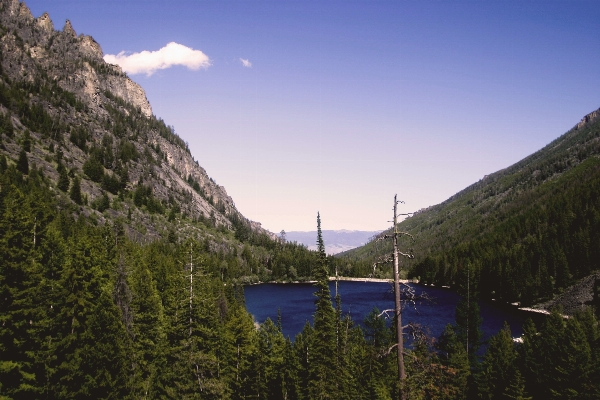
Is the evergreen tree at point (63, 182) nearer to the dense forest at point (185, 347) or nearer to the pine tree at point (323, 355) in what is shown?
the dense forest at point (185, 347)

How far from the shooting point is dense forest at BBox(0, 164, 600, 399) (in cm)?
2662

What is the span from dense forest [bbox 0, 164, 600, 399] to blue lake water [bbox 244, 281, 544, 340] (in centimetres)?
2687

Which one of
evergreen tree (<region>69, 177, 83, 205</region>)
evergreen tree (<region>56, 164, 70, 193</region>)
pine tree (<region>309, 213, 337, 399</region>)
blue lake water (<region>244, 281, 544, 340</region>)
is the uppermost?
evergreen tree (<region>56, 164, 70, 193</region>)

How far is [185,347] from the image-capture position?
1072 inches

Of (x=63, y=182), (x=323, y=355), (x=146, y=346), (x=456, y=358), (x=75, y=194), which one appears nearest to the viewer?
(x=146, y=346)

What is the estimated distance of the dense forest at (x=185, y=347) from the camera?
1048 inches

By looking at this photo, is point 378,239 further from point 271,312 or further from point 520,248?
point 520,248

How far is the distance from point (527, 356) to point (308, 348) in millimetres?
30422

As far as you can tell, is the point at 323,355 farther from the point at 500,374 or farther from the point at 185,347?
the point at 500,374

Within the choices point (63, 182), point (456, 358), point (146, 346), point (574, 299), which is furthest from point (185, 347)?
point (574, 299)

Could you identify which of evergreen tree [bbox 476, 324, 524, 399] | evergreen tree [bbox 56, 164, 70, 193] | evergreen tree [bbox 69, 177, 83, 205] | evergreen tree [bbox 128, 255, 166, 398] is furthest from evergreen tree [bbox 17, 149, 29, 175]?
evergreen tree [bbox 476, 324, 524, 399]

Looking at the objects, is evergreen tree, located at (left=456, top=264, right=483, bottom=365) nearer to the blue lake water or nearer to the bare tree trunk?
the blue lake water

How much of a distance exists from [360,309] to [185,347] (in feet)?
329

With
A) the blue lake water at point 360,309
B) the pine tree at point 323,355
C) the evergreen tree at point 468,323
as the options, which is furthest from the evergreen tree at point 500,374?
the blue lake water at point 360,309
